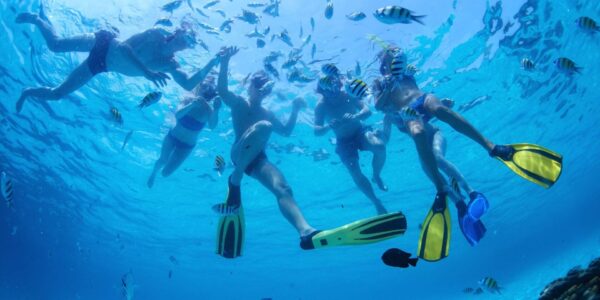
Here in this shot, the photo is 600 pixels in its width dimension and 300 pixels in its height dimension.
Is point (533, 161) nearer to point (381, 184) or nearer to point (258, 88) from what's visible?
point (381, 184)

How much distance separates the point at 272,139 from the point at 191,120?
7.56 m

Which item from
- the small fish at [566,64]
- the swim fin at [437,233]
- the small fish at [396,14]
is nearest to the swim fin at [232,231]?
the swim fin at [437,233]

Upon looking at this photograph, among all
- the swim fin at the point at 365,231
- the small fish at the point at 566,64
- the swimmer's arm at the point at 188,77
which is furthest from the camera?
the swimmer's arm at the point at 188,77

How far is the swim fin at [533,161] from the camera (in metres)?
5.15

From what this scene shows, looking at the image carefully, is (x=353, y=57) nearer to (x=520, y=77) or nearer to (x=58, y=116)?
(x=520, y=77)

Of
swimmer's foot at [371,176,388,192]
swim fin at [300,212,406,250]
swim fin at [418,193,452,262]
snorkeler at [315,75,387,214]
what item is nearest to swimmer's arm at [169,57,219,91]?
snorkeler at [315,75,387,214]

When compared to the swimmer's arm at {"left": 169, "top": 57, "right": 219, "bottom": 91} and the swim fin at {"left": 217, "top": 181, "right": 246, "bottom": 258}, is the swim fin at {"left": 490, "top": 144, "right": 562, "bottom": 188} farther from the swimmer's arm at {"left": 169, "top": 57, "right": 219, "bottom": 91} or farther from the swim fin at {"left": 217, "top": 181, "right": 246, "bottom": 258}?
the swimmer's arm at {"left": 169, "top": 57, "right": 219, "bottom": 91}

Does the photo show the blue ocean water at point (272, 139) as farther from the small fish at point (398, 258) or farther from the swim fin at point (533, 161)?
the small fish at point (398, 258)

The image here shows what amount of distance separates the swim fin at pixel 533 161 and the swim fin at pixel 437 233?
1178 mm

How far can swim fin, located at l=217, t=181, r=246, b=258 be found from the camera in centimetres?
677

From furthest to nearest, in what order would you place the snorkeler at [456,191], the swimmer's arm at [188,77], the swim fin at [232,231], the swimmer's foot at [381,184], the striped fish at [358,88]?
the swimmer's arm at [188,77] → the swimmer's foot at [381,184] → the swim fin at [232,231] → the striped fish at [358,88] → the snorkeler at [456,191]

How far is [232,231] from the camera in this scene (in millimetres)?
6863

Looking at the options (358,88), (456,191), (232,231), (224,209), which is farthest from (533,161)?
(232,231)

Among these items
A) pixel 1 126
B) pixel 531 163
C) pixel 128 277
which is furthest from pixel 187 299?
pixel 531 163
